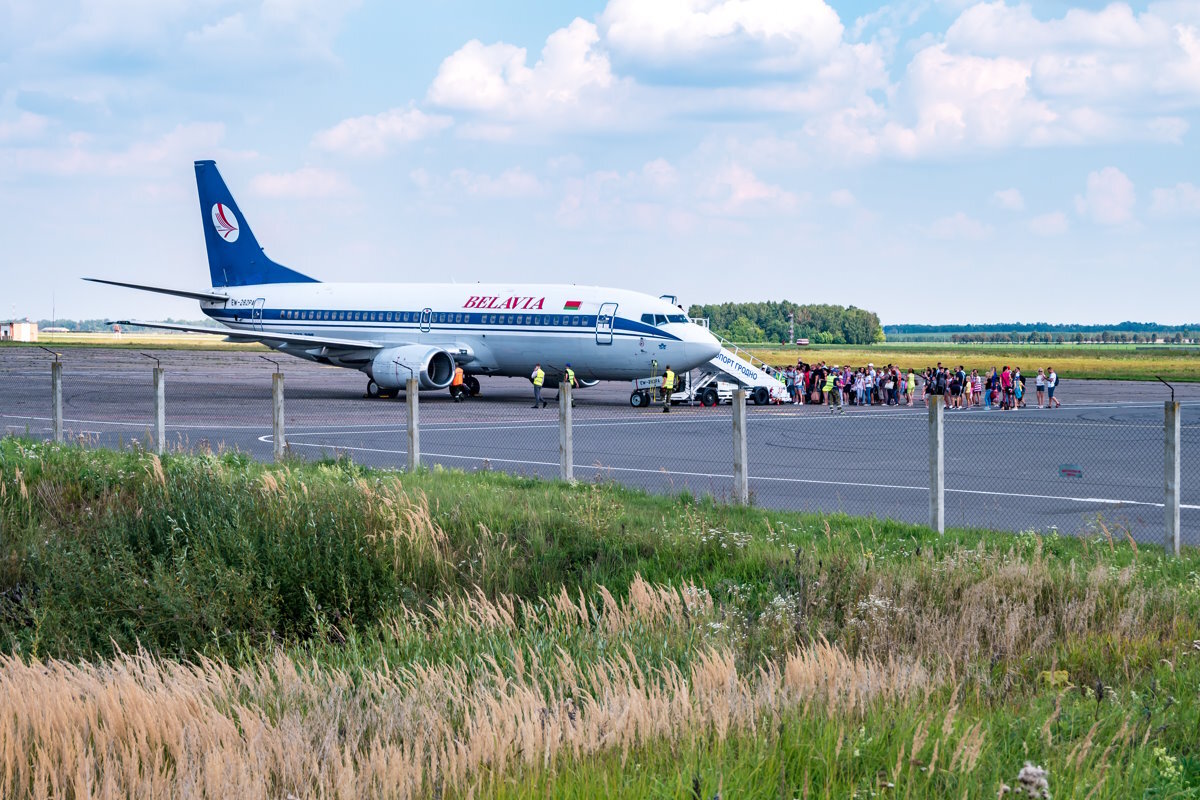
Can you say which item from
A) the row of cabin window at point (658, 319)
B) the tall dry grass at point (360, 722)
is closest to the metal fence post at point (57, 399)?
the tall dry grass at point (360, 722)

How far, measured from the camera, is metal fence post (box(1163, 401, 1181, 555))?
1230cm

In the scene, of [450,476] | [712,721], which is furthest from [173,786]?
[450,476]

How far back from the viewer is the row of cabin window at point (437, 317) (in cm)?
4116

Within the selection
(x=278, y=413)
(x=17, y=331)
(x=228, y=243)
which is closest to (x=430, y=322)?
(x=228, y=243)

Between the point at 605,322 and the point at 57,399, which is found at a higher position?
the point at 605,322

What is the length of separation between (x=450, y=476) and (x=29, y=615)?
7007mm

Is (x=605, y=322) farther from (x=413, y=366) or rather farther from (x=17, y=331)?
(x=17, y=331)

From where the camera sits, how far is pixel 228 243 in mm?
49750

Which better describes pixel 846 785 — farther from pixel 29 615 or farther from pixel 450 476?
pixel 450 476

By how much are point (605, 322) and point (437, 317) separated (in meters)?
7.14

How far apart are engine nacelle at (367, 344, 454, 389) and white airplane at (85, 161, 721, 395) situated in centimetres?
5

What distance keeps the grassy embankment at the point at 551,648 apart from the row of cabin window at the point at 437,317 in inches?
1002

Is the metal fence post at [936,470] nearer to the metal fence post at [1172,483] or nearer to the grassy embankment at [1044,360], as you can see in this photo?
the metal fence post at [1172,483]

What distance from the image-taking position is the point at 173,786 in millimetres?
4734
